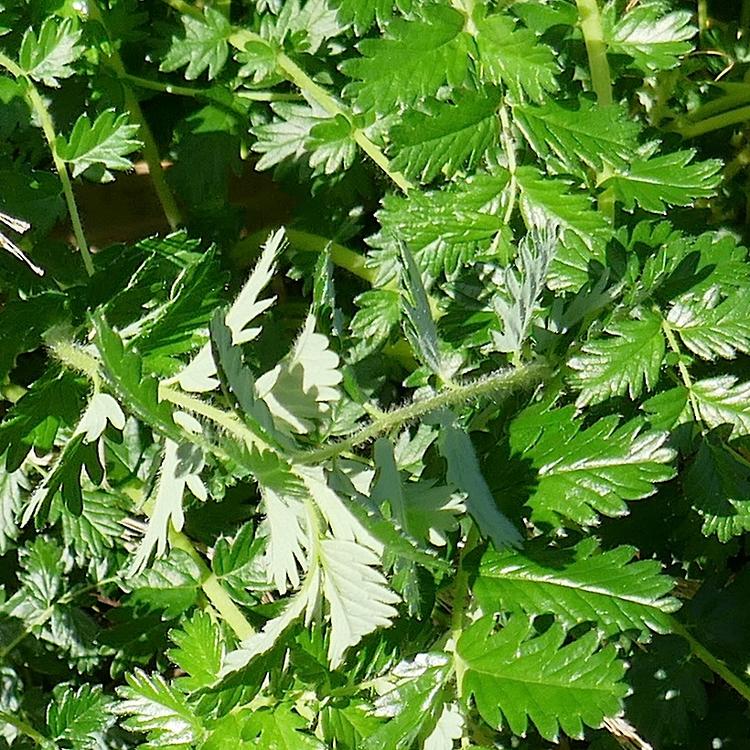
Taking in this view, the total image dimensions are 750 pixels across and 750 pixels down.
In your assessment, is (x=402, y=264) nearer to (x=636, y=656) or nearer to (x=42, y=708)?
(x=636, y=656)

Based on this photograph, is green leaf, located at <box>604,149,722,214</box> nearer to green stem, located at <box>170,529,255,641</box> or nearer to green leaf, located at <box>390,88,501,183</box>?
green leaf, located at <box>390,88,501,183</box>

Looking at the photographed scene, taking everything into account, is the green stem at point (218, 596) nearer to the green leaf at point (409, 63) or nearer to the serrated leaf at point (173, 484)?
the serrated leaf at point (173, 484)

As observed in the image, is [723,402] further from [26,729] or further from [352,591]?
[26,729]

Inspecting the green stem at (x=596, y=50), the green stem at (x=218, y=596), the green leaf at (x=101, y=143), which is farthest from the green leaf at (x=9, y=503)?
the green stem at (x=596, y=50)

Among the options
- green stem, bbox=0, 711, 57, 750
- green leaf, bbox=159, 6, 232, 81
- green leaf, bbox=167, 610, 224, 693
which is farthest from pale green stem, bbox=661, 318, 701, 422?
green stem, bbox=0, 711, 57, 750

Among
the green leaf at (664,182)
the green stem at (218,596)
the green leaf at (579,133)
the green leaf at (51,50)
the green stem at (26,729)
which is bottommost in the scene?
the green stem at (26,729)
